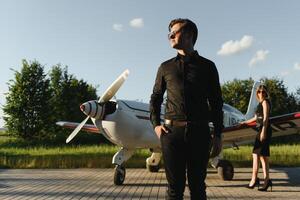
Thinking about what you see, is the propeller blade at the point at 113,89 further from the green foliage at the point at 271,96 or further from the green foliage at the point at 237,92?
the green foliage at the point at 237,92

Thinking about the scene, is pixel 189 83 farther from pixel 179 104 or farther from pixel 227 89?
pixel 227 89

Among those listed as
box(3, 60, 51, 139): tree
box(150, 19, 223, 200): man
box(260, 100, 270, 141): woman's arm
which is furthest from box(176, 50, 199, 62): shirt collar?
box(3, 60, 51, 139): tree

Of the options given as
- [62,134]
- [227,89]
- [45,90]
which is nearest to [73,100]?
[45,90]

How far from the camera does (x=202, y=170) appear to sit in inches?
126

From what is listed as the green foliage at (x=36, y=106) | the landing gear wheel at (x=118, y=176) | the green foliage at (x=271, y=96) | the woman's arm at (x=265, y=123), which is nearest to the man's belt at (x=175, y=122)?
the woman's arm at (x=265, y=123)

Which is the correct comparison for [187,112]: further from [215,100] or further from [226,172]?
[226,172]

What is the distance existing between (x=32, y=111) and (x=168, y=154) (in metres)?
37.3

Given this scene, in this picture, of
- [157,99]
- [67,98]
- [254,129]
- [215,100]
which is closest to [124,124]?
[254,129]

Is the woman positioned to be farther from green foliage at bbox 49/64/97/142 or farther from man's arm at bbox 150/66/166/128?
green foliage at bbox 49/64/97/142

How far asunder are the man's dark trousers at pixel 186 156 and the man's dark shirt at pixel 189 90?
10cm

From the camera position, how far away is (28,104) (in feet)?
127

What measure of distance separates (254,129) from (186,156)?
7470 millimetres

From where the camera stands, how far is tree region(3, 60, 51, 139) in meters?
37.7

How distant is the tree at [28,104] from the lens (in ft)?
124
